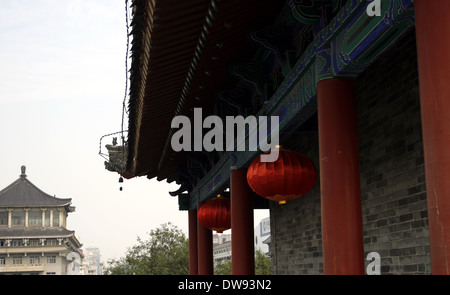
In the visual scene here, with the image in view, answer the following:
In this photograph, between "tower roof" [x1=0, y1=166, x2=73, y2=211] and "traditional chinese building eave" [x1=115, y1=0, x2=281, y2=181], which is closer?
"traditional chinese building eave" [x1=115, y1=0, x2=281, y2=181]

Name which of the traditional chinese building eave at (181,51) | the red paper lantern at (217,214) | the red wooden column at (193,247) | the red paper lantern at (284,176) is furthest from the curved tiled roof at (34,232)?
the red paper lantern at (284,176)

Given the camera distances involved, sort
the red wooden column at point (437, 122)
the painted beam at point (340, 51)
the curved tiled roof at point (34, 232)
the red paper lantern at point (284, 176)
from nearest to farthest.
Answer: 1. the red wooden column at point (437, 122)
2. the painted beam at point (340, 51)
3. the red paper lantern at point (284, 176)
4. the curved tiled roof at point (34, 232)

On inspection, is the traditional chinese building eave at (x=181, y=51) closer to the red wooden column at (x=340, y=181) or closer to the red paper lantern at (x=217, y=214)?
the red wooden column at (x=340, y=181)

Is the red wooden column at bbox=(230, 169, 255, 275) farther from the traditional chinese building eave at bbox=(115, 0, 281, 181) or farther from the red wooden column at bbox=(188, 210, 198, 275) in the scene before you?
the red wooden column at bbox=(188, 210, 198, 275)

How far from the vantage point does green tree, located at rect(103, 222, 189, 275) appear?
29.7m

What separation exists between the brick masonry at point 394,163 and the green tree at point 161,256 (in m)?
24.0

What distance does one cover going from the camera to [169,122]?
7.52 metres

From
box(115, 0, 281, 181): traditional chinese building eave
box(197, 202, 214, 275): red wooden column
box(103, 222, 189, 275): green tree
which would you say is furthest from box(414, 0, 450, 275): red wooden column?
box(103, 222, 189, 275): green tree

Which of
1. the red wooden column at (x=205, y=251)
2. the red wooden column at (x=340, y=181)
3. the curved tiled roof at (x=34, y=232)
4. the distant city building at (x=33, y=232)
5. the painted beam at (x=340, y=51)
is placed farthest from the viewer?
the curved tiled roof at (x=34, y=232)

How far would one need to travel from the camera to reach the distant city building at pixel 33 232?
2030 inches

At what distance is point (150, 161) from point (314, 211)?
3369mm

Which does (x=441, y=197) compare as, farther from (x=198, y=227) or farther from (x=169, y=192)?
(x=169, y=192)

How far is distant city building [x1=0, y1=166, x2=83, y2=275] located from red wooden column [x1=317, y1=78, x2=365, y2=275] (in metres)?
50.6

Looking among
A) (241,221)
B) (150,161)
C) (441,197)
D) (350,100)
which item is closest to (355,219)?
(350,100)
